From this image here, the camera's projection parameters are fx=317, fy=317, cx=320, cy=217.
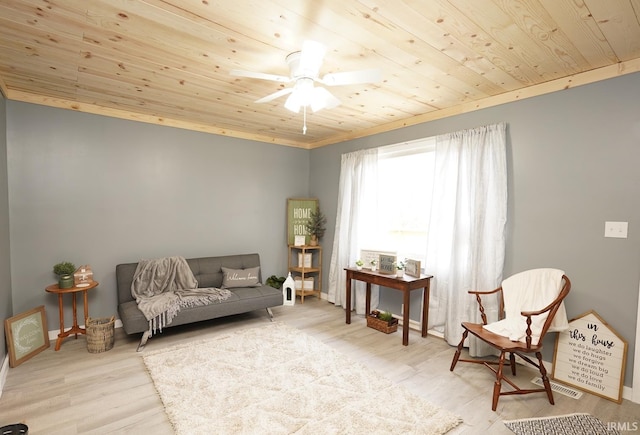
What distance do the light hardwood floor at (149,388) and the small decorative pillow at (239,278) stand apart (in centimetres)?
68

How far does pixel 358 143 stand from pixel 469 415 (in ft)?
11.4

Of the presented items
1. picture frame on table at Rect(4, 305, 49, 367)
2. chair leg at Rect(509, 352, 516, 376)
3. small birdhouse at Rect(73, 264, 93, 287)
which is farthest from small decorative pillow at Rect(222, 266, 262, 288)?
chair leg at Rect(509, 352, 516, 376)

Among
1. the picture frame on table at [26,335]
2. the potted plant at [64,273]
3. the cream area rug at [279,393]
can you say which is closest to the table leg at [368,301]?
the cream area rug at [279,393]

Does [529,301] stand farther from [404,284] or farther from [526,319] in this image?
[404,284]

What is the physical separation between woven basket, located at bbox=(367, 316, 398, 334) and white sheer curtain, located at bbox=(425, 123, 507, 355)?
41cm

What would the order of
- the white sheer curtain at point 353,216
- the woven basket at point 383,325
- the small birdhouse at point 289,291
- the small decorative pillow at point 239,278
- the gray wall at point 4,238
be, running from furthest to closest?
the small birdhouse at point 289,291 < the white sheer curtain at point 353,216 < the small decorative pillow at point 239,278 < the woven basket at point 383,325 < the gray wall at point 4,238

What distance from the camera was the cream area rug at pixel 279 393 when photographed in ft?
6.81

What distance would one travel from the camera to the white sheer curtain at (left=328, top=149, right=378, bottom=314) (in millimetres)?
4387

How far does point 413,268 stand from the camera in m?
3.64

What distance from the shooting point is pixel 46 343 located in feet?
10.5

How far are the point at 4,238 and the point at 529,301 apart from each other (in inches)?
186

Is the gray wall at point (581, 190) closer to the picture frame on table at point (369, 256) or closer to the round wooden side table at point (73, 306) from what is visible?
the picture frame on table at point (369, 256)

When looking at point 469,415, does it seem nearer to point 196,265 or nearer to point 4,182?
point 196,265

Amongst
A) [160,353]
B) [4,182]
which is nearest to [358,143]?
[160,353]
